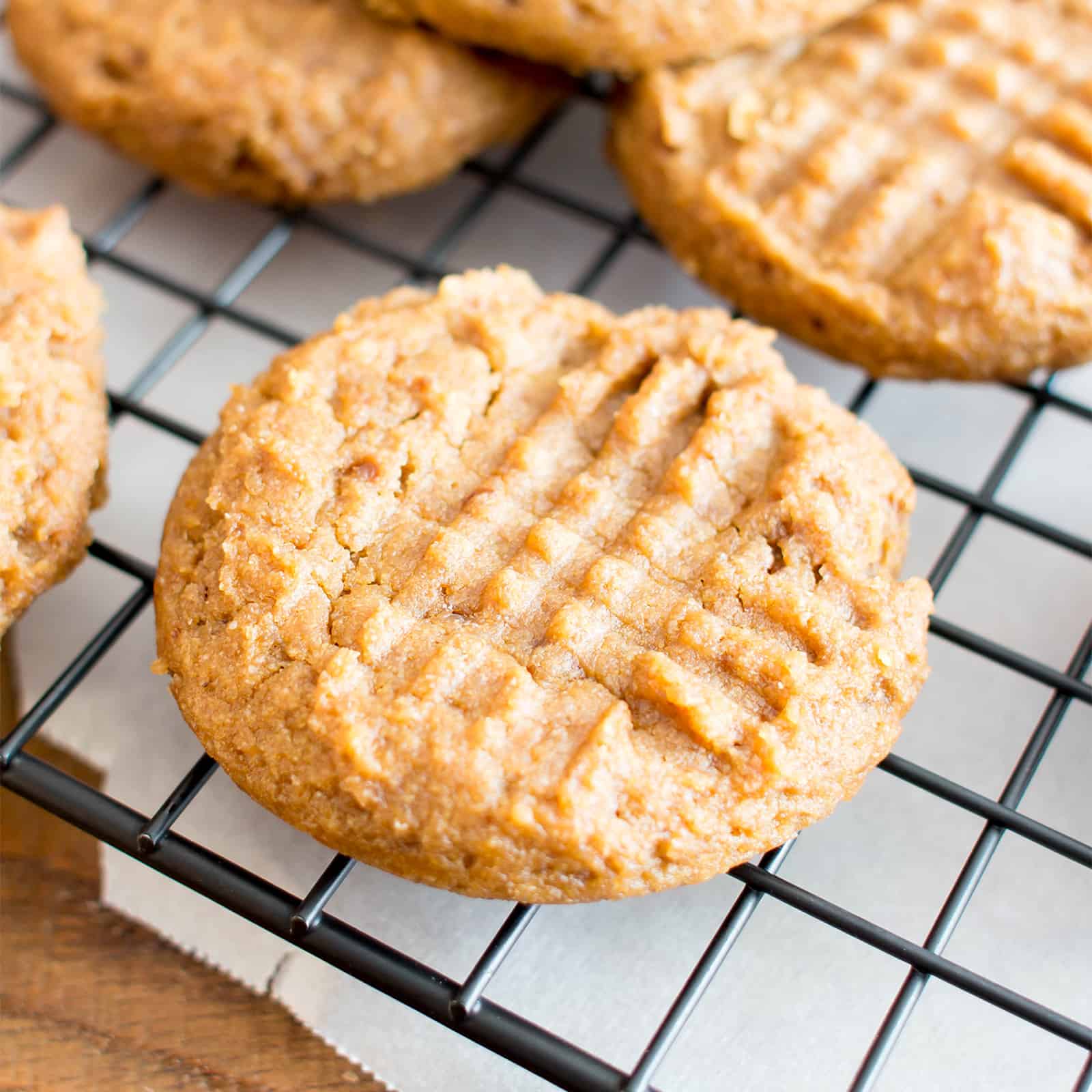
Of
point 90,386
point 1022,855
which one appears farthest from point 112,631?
point 1022,855

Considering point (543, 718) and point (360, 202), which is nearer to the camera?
point (543, 718)

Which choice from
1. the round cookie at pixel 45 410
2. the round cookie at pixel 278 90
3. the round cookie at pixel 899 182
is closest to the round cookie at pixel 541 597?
the round cookie at pixel 45 410

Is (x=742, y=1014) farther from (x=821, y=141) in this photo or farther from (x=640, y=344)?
(x=821, y=141)

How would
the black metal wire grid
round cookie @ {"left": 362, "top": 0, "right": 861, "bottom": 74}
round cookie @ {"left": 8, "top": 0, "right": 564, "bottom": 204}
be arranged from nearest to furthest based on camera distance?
the black metal wire grid
round cookie @ {"left": 362, "top": 0, "right": 861, "bottom": 74}
round cookie @ {"left": 8, "top": 0, "right": 564, "bottom": 204}

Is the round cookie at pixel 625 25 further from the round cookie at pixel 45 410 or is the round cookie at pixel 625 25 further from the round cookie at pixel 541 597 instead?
the round cookie at pixel 45 410

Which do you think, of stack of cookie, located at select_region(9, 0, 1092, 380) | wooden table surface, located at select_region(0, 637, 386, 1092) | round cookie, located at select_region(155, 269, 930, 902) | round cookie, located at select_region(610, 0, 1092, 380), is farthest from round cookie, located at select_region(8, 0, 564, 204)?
wooden table surface, located at select_region(0, 637, 386, 1092)

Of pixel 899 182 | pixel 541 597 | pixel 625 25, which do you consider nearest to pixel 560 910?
pixel 541 597

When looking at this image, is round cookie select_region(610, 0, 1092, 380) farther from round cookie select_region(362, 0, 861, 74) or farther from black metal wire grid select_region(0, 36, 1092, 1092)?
black metal wire grid select_region(0, 36, 1092, 1092)
